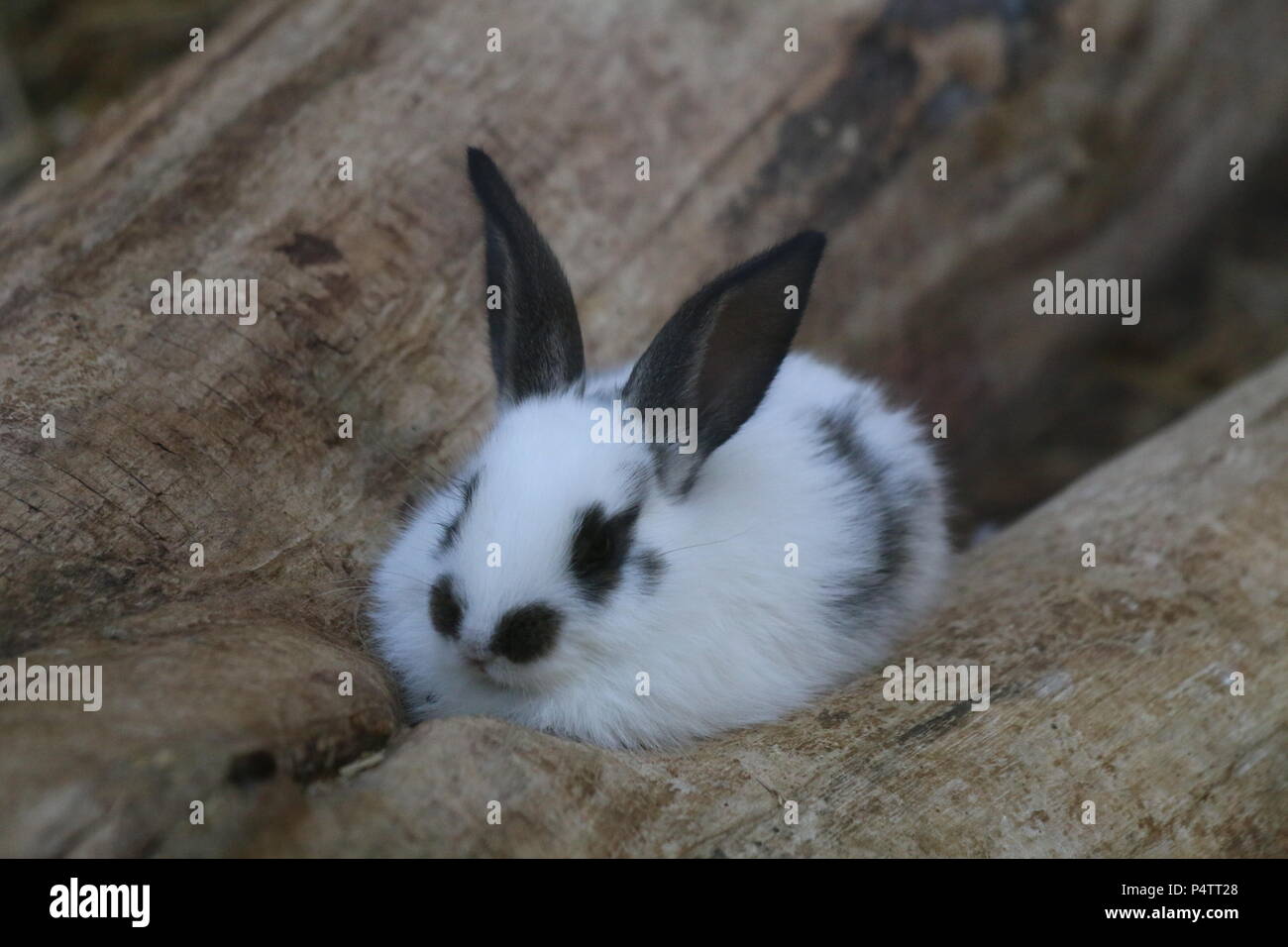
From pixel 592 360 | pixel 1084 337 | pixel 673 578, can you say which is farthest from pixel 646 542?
pixel 1084 337

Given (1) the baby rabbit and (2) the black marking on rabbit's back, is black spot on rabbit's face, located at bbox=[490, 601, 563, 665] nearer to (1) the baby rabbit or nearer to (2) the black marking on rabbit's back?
(1) the baby rabbit

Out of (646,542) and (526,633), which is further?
(646,542)

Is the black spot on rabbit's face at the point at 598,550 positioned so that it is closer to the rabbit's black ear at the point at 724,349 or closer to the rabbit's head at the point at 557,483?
the rabbit's head at the point at 557,483

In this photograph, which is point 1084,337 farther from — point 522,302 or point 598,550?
point 598,550

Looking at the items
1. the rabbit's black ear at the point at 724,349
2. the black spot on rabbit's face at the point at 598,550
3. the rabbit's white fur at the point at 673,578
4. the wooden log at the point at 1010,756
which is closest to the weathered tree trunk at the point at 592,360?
the wooden log at the point at 1010,756

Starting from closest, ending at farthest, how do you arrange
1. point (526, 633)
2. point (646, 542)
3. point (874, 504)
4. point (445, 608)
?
point (526, 633), point (445, 608), point (646, 542), point (874, 504)

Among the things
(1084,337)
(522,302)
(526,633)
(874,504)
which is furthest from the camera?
(1084,337)

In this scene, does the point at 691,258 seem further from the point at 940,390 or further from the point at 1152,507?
the point at 1152,507

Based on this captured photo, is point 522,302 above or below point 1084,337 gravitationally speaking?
below
